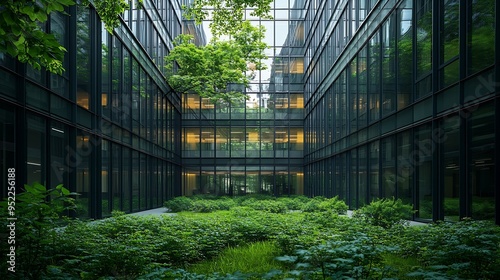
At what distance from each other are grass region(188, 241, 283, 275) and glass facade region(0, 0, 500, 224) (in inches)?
236

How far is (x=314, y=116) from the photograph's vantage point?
39.0 meters

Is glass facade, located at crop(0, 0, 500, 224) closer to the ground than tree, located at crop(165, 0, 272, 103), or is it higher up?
closer to the ground

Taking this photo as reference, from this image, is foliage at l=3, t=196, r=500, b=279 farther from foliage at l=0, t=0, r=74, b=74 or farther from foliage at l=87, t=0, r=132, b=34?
foliage at l=87, t=0, r=132, b=34

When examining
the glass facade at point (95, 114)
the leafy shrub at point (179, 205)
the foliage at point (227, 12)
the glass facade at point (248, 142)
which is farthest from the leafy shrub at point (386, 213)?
the glass facade at point (248, 142)

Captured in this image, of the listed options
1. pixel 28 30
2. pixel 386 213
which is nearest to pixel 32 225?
pixel 28 30

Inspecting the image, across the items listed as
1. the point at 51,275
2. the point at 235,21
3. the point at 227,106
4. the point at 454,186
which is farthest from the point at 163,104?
the point at 51,275

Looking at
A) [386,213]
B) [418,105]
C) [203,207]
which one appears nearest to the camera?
[386,213]

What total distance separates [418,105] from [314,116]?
22.4 metres

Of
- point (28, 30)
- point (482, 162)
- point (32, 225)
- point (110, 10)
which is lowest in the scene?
point (32, 225)

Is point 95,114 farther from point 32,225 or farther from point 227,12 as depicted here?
point 32,225

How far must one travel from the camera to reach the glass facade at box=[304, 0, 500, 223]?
12414 mm

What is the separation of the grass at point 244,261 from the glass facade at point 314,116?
599 centimetres

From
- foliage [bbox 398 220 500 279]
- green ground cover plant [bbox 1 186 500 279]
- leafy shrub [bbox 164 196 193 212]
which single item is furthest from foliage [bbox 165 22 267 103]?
foliage [bbox 398 220 500 279]

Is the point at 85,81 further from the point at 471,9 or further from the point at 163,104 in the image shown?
the point at 163,104
